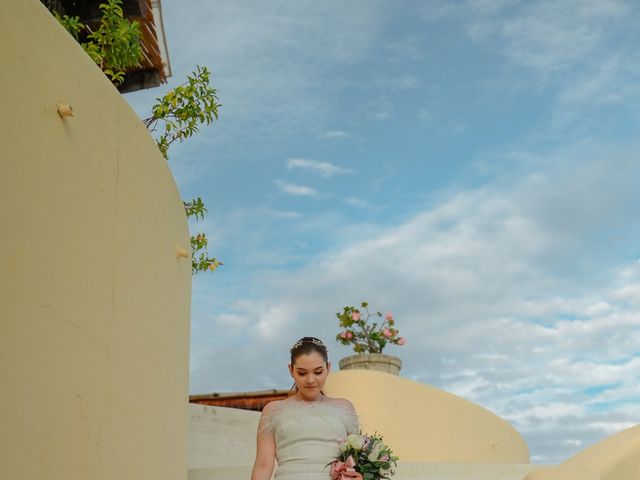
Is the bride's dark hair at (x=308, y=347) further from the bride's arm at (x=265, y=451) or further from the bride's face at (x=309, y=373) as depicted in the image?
the bride's arm at (x=265, y=451)

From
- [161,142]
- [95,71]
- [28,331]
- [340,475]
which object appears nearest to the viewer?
[340,475]

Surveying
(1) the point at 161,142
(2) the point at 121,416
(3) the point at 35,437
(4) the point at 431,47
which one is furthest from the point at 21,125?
(4) the point at 431,47

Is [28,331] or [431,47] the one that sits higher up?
[431,47]

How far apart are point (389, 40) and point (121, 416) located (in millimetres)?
6088

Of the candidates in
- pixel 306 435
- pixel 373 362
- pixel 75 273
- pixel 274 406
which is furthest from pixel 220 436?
pixel 306 435

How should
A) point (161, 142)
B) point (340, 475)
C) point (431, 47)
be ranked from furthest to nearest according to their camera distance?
point (431, 47), point (161, 142), point (340, 475)

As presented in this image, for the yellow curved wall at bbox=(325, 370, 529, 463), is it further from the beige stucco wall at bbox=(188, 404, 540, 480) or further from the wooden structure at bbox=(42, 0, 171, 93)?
the wooden structure at bbox=(42, 0, 171, 93)

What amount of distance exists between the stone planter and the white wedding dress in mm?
8738

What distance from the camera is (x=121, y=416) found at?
4.85 meters

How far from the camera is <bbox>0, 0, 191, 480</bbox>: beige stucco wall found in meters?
3.77

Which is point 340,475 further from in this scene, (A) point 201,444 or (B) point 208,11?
(B) point 208,11

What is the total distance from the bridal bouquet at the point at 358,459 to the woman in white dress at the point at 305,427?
4 cm

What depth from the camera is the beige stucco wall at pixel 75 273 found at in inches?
148

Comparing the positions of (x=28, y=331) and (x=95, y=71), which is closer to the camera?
(x=28, y=331)
